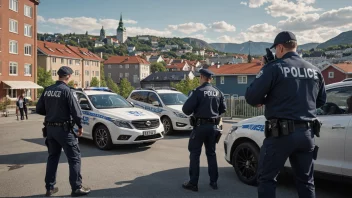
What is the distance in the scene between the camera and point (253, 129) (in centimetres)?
528

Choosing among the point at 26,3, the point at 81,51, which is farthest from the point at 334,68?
the point at 81,51

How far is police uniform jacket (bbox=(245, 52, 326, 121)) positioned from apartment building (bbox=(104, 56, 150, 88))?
116 metres

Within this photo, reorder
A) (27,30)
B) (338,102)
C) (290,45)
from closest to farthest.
→ (290,45), (338,102), (27,30)

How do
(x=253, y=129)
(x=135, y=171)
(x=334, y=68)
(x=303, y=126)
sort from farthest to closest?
(x=334, y=68) < (x=135, y=171) < (x=253, y=129) < (x=303, y=126)

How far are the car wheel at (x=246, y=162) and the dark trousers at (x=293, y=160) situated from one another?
193 cm

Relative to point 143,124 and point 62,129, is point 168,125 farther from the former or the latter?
point 62,129

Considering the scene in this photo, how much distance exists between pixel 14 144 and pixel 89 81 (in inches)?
2803

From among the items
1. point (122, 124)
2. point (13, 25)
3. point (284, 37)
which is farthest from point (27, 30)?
point (284, 37)

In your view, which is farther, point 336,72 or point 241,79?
point 336,72

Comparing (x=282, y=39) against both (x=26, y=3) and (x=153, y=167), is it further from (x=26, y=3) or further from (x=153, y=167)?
(x=26, y=3)

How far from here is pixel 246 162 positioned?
17.7 feet

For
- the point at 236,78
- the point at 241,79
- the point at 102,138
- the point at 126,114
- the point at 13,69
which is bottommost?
the point at 102,138

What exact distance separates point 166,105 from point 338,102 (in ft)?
24.9

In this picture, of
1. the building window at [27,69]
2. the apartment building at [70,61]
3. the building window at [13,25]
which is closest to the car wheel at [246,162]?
the building window at [13,25]
